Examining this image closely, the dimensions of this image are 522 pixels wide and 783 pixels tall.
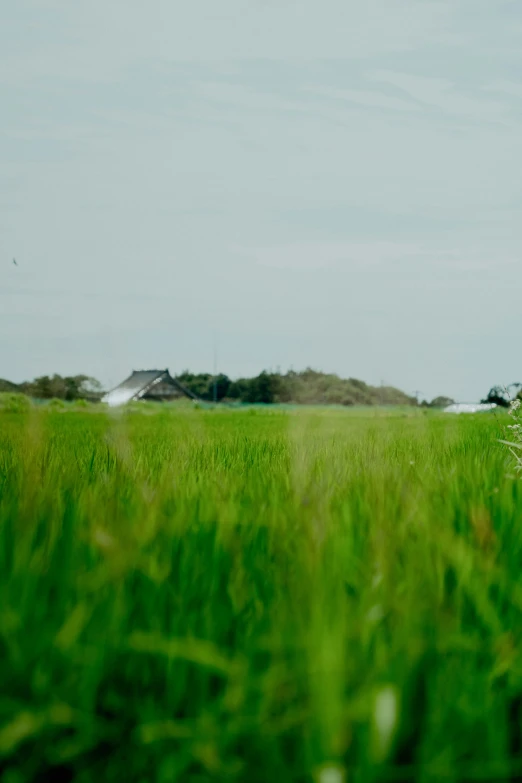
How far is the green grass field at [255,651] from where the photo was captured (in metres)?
1.10

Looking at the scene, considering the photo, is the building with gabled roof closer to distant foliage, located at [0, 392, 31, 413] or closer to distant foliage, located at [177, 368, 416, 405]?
distant foliage, located at [177, 368, 416, 405]

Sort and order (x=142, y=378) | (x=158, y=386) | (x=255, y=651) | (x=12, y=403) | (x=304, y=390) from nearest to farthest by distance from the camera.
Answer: (x=255, y=651) < (x=12, y=403) < (x=304, y=390) < (x=142, y=378) < (x=158, y=386)

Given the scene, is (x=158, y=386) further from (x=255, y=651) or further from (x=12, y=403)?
(x=255, y=651)

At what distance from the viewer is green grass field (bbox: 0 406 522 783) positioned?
1.10m

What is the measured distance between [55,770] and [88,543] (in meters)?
0.57

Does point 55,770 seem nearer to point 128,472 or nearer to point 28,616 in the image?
point 28,616

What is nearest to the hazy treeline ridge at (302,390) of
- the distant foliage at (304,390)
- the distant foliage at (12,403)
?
the distant foliage at (304,390)

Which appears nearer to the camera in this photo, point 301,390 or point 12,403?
point 12,403

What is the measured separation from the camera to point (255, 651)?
1276mm

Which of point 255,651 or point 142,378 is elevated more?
point 142,378

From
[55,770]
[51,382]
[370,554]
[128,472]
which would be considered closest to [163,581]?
[55,770]

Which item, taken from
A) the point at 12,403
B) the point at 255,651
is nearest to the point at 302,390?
the point at 12,403

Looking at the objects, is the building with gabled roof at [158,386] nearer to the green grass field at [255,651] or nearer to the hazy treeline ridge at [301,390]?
the hazy treeline ridge at [301,390]

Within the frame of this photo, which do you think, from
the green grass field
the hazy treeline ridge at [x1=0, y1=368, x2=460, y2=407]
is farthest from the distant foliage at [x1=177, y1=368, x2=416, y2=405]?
the green grass field
